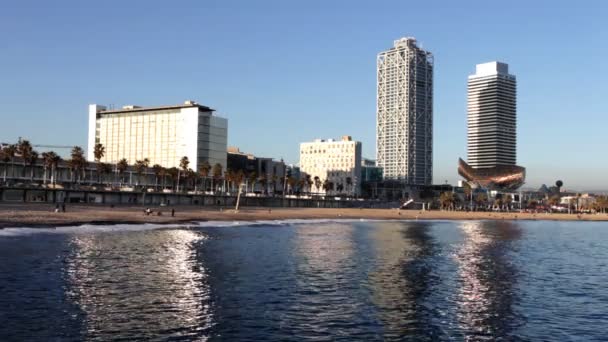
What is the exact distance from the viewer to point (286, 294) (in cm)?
3356

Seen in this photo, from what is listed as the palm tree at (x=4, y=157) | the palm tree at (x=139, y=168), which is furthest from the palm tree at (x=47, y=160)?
the palm tree at (x=139, y=168)

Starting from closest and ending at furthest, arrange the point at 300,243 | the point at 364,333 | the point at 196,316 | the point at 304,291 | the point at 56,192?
the point at 364,333 < the point at 196,316 < the point at 304,291 < the point at 300,243 < the point at 56,192

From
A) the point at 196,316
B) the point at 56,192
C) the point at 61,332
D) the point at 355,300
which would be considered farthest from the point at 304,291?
the point at 56,192

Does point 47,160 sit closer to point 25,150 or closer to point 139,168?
point 25,150

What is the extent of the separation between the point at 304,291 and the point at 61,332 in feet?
48.8

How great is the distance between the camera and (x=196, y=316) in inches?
1085

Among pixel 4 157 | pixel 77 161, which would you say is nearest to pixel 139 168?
pixel 77 161

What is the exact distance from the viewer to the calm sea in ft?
83.1

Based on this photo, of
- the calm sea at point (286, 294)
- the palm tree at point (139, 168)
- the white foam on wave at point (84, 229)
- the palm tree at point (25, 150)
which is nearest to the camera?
the calm sea at point (286, 294)

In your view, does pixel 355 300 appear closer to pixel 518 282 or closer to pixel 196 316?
pixel 196 316

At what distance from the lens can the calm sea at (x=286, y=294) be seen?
25344mm

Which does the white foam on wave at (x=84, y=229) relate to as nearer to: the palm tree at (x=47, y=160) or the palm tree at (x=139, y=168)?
the palm tree at (x=47, y=160)

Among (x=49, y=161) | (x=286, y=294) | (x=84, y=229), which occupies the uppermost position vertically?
(x=49, y=161)

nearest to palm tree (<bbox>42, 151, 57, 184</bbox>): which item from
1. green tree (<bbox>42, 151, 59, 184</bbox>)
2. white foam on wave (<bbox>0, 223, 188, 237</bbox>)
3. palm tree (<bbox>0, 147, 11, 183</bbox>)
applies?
green tree (<bbox>42, 151, 59, 184</bbox>)
